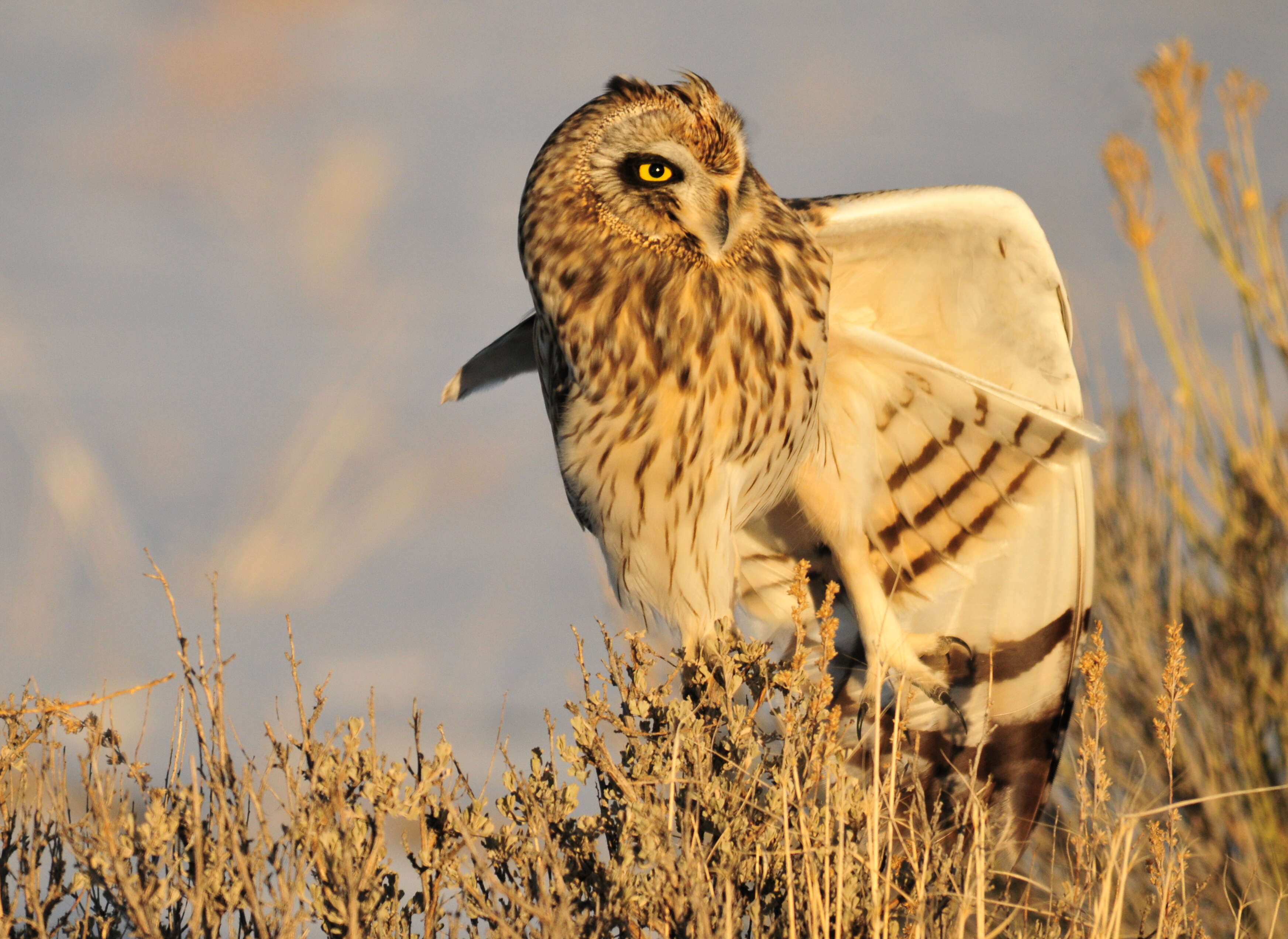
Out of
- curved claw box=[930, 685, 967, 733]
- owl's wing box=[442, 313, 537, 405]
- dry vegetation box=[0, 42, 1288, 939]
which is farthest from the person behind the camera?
owl's wing box=[442, 313, 537, 405]

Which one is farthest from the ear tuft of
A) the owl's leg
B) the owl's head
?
the owl's leg

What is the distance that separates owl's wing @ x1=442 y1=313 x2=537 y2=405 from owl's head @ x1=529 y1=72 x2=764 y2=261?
0.73 m

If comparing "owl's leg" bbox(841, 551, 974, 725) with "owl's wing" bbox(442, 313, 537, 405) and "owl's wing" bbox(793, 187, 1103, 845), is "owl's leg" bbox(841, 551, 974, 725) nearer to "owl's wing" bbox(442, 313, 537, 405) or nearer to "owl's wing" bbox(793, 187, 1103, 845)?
"owl's wing" bbox(793, 187, 1103, 845)

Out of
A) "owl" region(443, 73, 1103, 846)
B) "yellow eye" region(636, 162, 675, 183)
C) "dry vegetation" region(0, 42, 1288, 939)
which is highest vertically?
"yellow eye" region(636, 162, 675, 183)

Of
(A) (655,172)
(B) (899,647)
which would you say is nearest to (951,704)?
(B) (899,647)

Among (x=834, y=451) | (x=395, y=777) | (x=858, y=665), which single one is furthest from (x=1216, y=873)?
(x=395, y=777)

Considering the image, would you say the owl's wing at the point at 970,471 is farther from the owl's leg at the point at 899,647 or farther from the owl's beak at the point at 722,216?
the owl's beak at the point at 722,216

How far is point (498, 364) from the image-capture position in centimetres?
369

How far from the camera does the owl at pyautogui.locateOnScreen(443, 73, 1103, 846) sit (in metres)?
2.85

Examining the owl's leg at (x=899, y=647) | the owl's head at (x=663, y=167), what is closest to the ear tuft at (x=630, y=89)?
the owl's head at (x=663, y=167)

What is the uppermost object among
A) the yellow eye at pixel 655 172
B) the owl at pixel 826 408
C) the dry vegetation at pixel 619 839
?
the yellow eye at pixel 655 172

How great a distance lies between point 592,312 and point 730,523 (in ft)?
2.23

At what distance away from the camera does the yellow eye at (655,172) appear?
2.79m

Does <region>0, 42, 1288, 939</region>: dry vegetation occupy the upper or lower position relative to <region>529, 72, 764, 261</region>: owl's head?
lower
